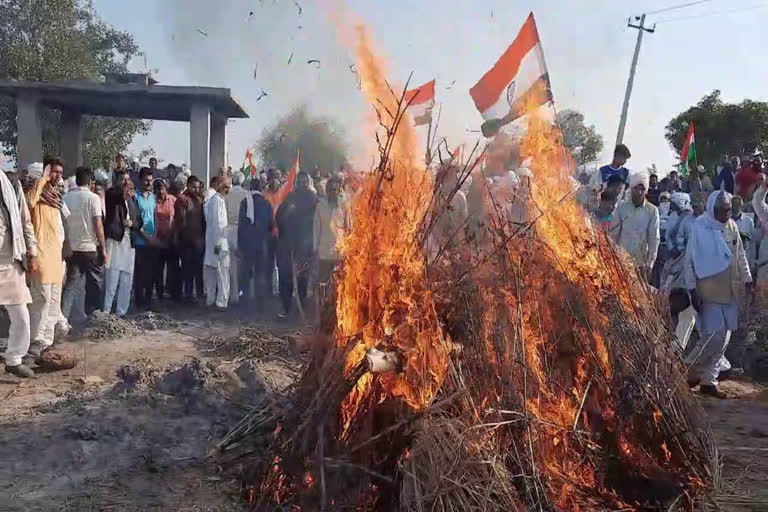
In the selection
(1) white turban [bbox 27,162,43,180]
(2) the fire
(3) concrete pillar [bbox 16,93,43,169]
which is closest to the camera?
(2) the fire

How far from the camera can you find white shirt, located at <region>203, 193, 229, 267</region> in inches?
414

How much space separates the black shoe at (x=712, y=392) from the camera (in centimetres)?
721

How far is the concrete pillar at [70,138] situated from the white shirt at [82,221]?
9.68m

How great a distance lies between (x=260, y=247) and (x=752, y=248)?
794 cm

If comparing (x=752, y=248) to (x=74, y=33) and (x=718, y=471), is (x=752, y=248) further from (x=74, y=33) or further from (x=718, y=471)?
(x=74, y=33)

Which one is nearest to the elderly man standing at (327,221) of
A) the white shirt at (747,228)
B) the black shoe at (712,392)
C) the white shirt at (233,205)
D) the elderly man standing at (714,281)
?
the white shirt at (233,205)

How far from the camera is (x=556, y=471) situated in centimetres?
377

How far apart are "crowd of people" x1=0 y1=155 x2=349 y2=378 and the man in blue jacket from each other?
2 centimetres

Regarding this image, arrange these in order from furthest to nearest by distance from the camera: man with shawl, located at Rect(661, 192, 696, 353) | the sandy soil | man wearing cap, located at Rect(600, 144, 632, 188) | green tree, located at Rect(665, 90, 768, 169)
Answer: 1. green tree, located at Rect(665, 90, 768, 169)
2. man wearing cap, located at Rect(600, 144, 632, 188)
3. man with shawl, located at Rect(661, 192, 696, 353)
4. the sandy soil

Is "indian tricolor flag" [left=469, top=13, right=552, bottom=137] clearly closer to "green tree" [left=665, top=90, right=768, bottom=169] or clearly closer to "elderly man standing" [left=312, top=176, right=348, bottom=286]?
"elderly man standing" [left=312, top=176, right=348, bottom=286]

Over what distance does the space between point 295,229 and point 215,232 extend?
4.49 ft

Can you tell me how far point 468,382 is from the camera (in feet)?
12.5

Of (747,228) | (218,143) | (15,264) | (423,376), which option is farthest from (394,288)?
(218,143)

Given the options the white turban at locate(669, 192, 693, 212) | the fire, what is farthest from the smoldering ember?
the white turban at locate(669, 192, 693, 212)
